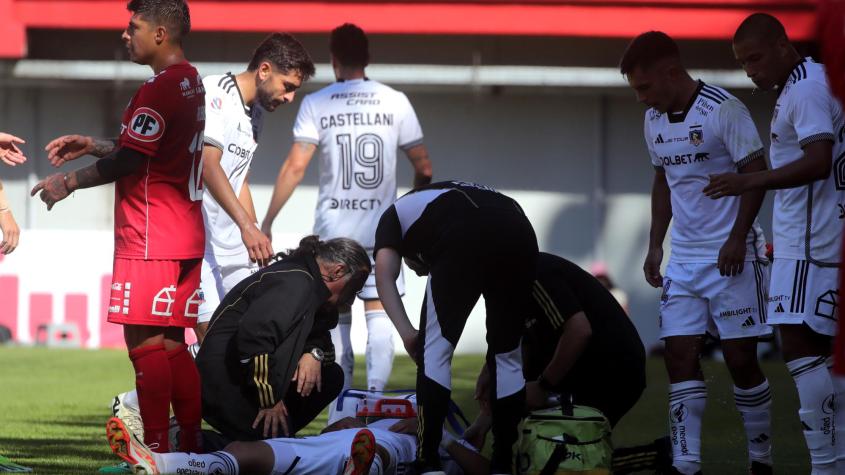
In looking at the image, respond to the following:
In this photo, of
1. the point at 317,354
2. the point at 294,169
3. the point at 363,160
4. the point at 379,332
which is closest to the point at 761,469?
the point at 317,354

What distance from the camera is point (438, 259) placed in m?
5.69

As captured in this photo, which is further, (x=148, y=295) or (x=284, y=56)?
(x=284, y=56)

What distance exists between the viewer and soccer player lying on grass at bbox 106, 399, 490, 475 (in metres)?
5.08

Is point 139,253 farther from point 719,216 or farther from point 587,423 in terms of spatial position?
point 719,216

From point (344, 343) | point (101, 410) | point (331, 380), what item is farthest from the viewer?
point (101, 410)

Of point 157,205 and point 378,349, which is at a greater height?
point 157,205

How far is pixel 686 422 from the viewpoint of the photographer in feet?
20.4

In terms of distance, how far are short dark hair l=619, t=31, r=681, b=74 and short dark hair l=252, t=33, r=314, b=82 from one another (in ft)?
6.44

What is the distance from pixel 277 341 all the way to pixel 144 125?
3.60 ft

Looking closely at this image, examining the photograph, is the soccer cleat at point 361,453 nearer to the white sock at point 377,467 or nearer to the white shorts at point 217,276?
the white sock at point 377,467

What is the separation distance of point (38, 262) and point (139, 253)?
393 inches

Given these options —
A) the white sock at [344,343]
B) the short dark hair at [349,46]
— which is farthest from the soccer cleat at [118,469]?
the short dark hair at [349,46]

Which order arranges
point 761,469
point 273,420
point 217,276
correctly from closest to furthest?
point 273,420
point 761,469
point 217,276

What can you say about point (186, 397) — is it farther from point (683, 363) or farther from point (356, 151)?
point (356, 151)
